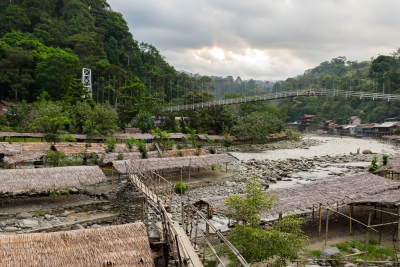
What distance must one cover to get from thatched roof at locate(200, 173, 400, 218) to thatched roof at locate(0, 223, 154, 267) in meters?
3.55

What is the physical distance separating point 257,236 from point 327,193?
202 inches

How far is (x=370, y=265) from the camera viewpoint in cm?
791

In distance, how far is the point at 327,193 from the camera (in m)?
10.6

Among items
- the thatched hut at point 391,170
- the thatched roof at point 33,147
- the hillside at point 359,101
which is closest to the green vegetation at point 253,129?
the hillside at point 359,101

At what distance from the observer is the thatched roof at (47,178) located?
12055 mm

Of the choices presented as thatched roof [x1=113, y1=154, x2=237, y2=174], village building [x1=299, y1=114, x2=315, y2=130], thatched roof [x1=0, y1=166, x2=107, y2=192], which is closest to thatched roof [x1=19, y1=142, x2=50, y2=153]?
thatched roof [x1=0, y1=166, x2=107, y2=192]

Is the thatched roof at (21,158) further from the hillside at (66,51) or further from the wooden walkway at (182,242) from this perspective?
the hillside at (66,51)

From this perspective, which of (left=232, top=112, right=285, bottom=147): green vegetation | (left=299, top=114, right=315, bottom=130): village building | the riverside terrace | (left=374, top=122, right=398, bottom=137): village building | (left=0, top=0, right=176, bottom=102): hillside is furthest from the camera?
(left=299, top=114, right=315, bottom=130): village building

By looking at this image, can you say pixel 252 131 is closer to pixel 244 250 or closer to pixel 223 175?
pixel 223 175

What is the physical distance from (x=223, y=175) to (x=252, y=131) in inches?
777

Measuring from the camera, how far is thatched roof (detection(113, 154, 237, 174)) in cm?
1586

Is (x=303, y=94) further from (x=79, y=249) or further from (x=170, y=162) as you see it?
(x=79, y=249)

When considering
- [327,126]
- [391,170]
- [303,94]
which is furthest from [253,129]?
[327,126]

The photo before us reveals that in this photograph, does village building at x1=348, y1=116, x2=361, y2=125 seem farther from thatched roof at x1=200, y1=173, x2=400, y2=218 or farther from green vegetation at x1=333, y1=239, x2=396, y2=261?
green vegetation at x1=333, y1=239, x2=396, y2=261
